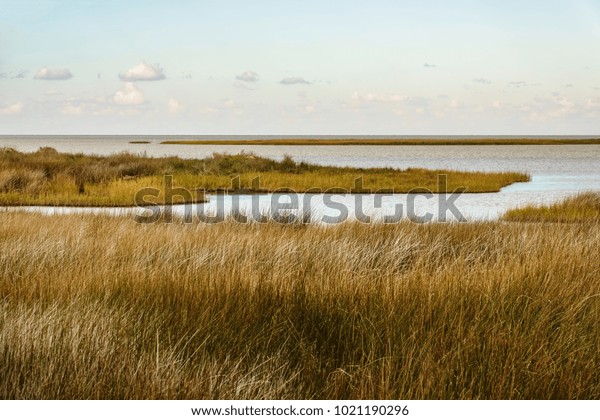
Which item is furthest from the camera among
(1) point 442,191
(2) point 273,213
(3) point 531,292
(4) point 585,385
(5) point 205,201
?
(1) point 442,191

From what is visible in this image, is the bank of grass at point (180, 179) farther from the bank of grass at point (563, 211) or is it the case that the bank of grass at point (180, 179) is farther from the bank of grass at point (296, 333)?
the bank of grass at point (296, 333)

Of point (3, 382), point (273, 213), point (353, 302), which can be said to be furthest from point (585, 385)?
point (273, 213)

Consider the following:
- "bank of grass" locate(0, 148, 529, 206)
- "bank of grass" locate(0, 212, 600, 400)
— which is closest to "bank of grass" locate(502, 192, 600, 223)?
"bank of grass" locate(0, 148, 529, 206)

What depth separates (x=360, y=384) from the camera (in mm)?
3764

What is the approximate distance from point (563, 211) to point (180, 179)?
50.2 ft

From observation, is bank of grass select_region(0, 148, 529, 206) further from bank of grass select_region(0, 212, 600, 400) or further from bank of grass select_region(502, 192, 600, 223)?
bank of grass select_region(0, 212, 600, 400)

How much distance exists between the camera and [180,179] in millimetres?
28047

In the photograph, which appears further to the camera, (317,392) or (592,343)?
(592,343)

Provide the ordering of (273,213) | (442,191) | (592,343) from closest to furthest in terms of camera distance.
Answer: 1. (592,343)
2. (273,213)
3. (442,191)

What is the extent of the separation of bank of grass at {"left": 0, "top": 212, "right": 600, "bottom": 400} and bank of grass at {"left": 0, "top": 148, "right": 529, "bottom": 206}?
14.8m

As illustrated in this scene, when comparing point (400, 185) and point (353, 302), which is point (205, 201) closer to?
point (400, 185)

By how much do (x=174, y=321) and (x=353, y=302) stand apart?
126 cm

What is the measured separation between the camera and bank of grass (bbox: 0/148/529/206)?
2159 cm

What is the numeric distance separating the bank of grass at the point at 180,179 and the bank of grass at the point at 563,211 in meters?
8.77
